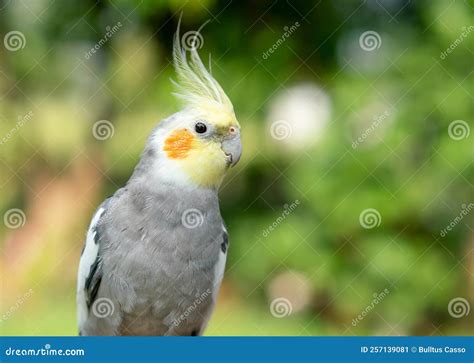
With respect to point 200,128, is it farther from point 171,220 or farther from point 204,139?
point 171,220

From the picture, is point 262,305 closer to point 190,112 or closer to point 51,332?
point 51,332

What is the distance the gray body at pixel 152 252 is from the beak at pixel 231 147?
0.41 ft

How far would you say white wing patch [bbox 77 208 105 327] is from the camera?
6.66 feet

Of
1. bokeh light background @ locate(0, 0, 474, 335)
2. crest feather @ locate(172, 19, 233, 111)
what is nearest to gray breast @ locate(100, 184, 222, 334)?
crest feather @ locate(172, 19, 233, 111)

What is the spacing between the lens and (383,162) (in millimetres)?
3672

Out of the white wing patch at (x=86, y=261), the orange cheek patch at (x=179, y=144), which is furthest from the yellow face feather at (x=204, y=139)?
the white wing patch at (x=86, y=261)

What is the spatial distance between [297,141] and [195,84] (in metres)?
1.66

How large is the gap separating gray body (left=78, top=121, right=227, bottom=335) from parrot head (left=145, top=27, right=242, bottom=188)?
4 centimetres

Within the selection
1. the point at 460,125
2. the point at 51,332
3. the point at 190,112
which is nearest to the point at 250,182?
the point at 460,125

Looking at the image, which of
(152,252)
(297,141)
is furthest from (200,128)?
(297,141)

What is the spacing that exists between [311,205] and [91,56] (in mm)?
1418

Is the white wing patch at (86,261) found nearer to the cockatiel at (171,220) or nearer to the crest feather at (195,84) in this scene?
the cockatiel at (171,220)

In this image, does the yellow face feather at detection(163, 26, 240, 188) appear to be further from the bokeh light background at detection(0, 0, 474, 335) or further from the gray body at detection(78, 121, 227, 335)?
the bokeh light background at detection(0, 0, 474, 335)

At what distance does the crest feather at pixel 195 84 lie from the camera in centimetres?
200
